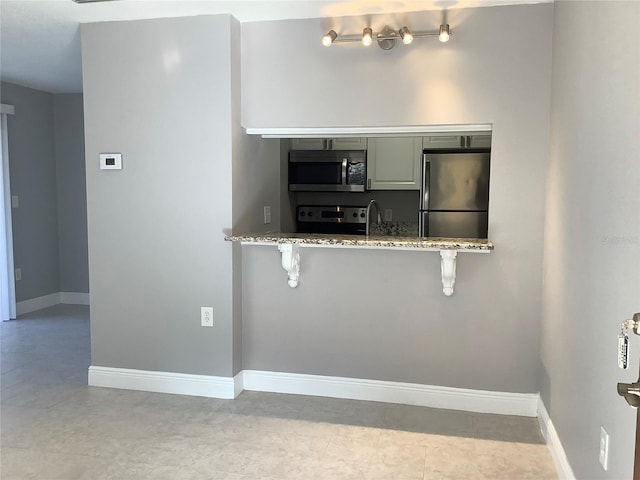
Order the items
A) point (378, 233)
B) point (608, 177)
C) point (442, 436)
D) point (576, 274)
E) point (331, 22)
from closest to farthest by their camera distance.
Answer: point (608, 177), point (576, 274), point (442, 436), point (331, 22), point (378, 233)

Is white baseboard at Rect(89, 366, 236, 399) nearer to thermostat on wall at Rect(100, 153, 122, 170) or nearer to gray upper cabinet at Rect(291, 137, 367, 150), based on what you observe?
thermostat on wall at Rect(100, 153, 122, 170)

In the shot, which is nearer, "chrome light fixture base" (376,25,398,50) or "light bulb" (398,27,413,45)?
"light bulb" (398,27,413,45)

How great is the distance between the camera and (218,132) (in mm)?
3004

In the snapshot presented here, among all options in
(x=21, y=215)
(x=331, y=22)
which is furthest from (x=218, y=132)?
(x=21, y=215)

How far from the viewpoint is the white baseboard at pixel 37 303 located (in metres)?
5.18

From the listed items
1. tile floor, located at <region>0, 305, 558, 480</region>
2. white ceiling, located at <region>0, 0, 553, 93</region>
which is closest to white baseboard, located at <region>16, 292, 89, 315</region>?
tile floor, located at <region>0, 305, 558, 480</region>

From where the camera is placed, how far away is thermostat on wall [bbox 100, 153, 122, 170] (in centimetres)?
316

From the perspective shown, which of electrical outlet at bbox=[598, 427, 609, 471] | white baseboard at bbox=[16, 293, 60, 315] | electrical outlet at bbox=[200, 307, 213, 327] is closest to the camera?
electrical outlet at bbox=[598, 427, 609, 471]

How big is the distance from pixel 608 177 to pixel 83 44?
298 centimetres

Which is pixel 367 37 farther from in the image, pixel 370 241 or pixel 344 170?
pixel 344 170

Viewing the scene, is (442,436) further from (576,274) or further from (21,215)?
(21,215)

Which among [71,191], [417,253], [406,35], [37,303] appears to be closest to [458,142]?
[417,253]

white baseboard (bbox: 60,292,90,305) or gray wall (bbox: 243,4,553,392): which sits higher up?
gray wall (bbox: 243,4,553,392)

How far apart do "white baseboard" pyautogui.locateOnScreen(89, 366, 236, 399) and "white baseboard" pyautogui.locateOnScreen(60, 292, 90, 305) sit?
2509mm
